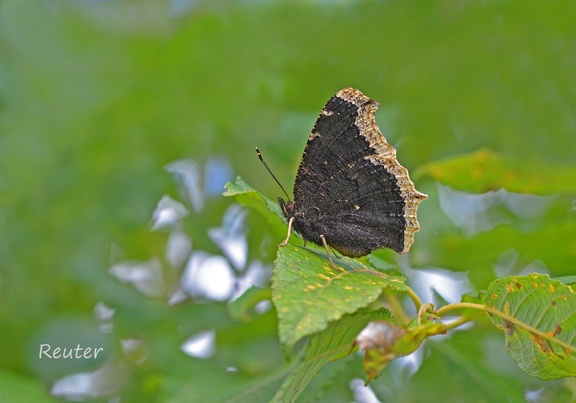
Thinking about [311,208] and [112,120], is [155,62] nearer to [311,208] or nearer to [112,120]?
[112,120]

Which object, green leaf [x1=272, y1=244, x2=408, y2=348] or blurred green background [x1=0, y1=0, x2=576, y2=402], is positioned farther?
blurred green background [x1=0, y1=0, x2=576, y2=402]

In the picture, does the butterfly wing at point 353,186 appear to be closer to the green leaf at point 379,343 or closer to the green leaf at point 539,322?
the green leaf at point 539,322

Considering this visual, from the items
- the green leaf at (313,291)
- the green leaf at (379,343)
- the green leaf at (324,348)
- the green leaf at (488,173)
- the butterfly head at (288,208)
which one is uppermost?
the green leaf at (488,173)

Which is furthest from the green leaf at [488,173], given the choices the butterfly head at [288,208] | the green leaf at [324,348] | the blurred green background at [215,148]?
the green leaf at [324,348]

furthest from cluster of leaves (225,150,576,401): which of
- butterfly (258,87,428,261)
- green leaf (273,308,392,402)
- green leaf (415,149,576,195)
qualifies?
green leaf (415,149,576,195)

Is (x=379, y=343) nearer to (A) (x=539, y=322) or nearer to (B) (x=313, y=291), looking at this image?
(B) (x=313, y=291)

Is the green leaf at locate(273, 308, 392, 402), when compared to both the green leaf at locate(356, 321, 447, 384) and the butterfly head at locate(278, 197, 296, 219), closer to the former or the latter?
the green leaf at locate(356, 321, 447, 384)

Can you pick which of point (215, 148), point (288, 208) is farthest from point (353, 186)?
point (215, 148)
